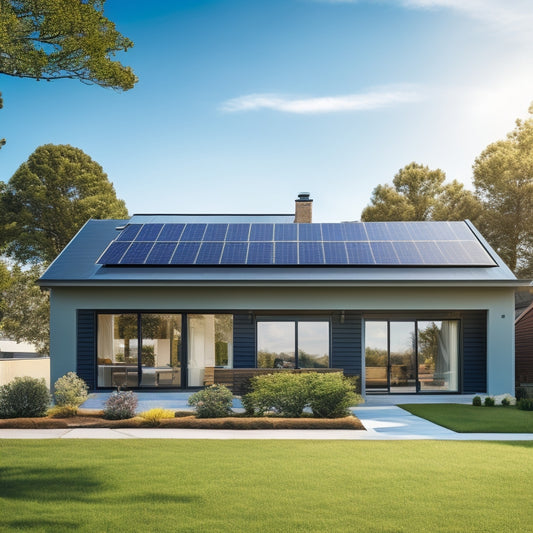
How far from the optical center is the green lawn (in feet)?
22.3

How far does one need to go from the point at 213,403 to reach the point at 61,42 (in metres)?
7.67

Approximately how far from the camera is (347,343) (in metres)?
18.6

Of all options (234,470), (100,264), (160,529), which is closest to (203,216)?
(100,264)

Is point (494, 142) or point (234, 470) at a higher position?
point (494, 142)

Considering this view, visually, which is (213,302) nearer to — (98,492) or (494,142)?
(98,492)

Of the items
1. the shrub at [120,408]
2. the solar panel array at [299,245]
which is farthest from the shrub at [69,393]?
the solar panel array at [299,245]

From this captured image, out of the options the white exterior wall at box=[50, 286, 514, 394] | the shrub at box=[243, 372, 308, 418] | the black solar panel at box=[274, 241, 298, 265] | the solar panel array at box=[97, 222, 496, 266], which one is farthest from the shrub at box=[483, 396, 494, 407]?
the black solar panel at box=[274, 241, 298, 265]

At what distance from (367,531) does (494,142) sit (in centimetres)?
3696

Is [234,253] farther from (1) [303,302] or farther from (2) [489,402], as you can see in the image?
(2) [489,402]

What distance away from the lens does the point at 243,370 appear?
17.1 m

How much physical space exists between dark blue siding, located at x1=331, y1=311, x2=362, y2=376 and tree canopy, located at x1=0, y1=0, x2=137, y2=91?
30.4 feet

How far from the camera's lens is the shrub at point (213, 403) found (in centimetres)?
1418

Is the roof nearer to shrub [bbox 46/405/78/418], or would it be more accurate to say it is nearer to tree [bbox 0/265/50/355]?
shrub [bbox 46/405/78/418]

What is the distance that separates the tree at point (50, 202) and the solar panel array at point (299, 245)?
1840cm
